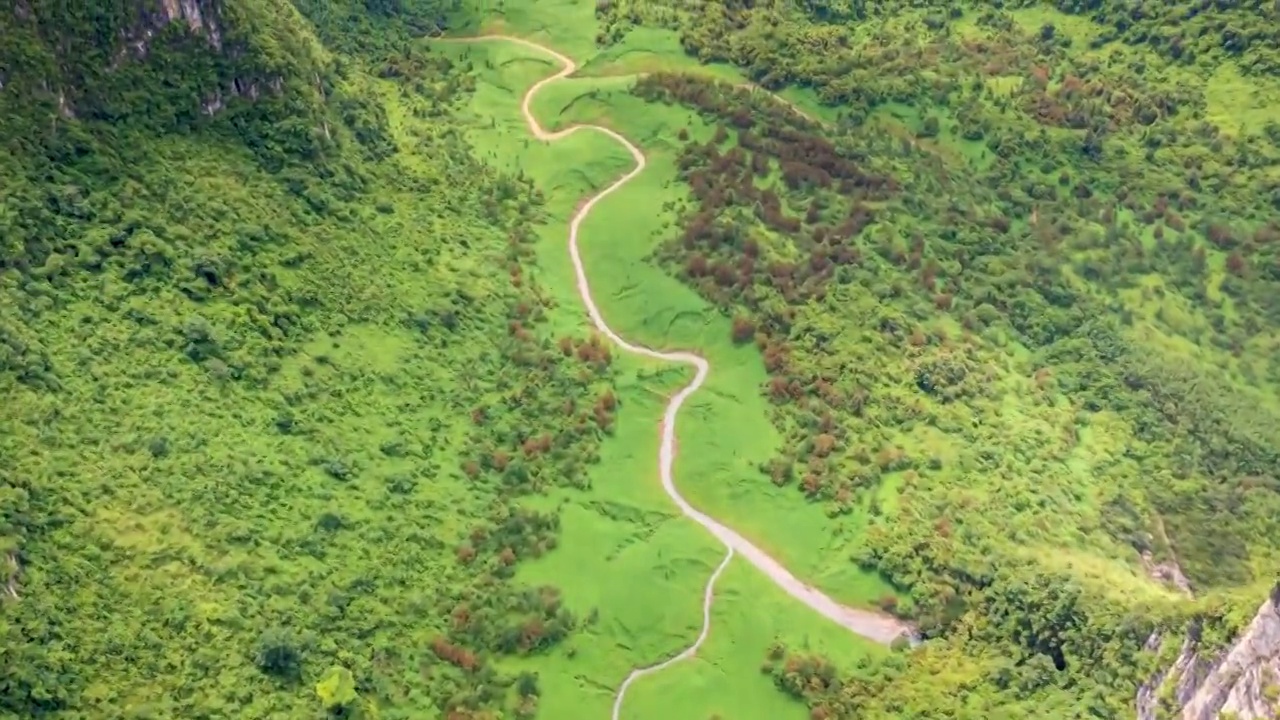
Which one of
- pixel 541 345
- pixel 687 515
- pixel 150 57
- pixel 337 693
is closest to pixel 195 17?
pixel 150 57

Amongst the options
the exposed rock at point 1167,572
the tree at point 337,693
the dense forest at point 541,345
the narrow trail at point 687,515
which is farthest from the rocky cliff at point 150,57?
the exposed rock at point 1167,572

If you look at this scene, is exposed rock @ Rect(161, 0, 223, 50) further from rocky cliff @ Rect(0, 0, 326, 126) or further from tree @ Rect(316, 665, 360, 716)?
tree @ Rect(316, 665, 360, 716)

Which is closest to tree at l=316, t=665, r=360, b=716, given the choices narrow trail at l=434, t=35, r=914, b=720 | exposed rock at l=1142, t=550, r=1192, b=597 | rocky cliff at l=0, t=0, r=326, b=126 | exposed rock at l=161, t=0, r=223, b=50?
narrow trail at l=434, t=35, r=914, b=720

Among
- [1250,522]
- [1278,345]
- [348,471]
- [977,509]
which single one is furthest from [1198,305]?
[348,471]

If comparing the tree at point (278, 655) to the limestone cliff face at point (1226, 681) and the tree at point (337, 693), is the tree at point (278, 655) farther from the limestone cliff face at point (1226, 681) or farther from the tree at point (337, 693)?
the limestone cliff face at point (1226, 681)

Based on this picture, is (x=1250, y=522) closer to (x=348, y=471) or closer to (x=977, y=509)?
(x=977, y=509)

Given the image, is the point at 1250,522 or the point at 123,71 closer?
the point at 123,71

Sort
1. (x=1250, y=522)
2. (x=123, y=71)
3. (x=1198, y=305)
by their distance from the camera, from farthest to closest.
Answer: (x=1198, y=305)
(x=1250, y=522)
(x=123, y=71)

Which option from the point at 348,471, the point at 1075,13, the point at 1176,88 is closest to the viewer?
the point at 348,471
